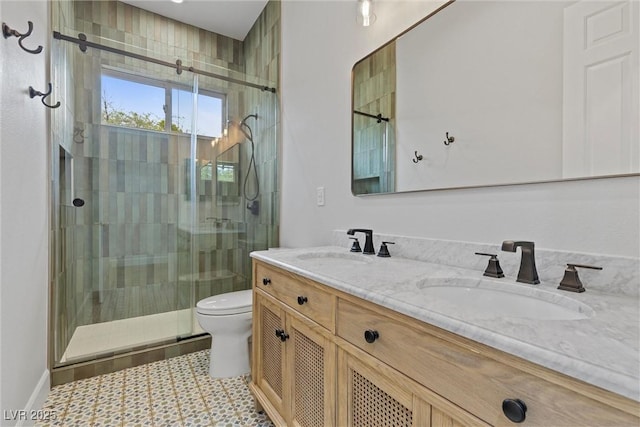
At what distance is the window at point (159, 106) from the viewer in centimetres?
233

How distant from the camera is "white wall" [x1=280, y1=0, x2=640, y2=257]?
32.3 inches

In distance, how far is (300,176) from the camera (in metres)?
2.24

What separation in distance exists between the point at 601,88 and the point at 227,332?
2016mm

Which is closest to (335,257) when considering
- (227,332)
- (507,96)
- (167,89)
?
(227,332)

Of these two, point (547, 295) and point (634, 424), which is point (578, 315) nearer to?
point (547, 295)

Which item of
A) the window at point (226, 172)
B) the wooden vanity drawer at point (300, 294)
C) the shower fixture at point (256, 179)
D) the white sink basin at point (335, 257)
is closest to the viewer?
the wooden vanity drawer at point (300, 294)

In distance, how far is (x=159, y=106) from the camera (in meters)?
2.46

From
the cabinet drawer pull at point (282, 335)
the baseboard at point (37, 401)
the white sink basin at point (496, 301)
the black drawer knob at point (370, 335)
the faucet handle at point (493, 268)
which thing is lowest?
the baseboard at point (37, 401)

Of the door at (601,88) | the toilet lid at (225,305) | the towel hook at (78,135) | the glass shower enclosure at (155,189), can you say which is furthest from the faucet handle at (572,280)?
the towel hook at (78,135)

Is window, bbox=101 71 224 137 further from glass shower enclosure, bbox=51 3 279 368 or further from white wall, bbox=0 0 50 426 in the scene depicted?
white wall, bbox=0 0 50 426

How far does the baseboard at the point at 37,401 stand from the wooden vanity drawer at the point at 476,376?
165 cm

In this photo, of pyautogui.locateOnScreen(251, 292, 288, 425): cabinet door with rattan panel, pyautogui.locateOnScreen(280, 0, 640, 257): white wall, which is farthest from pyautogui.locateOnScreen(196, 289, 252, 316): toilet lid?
pyautogui.locateOnScreen(280, 0, 640, 257): white wall

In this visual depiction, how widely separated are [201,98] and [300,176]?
1.08 metres

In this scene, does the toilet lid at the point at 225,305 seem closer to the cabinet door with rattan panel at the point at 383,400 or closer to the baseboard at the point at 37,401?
the baseboard at the point at 37,401
